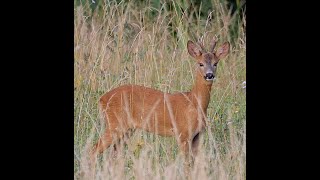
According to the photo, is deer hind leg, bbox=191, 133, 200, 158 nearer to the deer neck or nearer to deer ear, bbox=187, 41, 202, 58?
the deer neck

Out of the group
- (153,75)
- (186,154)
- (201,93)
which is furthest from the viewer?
(153,75)

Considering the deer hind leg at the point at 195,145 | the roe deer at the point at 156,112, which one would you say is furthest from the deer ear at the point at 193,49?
the deer hind leg at the point at 195,145

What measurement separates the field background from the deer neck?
0.06m

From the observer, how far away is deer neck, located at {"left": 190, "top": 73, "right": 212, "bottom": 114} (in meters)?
7.88

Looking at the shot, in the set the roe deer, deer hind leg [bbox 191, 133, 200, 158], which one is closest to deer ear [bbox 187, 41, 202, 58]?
Result: the roe deer

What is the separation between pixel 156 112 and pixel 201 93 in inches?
12.3

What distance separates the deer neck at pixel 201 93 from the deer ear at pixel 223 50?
0.19 meters

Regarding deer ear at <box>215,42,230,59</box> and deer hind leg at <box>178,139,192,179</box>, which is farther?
deer ear at <box>215,42,230,59</box>

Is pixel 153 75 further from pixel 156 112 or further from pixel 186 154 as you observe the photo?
pixel 186 154

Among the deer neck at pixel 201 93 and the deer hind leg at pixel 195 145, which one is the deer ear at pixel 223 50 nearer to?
the deer neck at pixel 201 93

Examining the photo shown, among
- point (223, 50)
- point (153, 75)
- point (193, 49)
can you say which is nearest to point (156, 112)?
point (153, 75)

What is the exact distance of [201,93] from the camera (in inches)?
311

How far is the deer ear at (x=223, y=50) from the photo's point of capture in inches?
306

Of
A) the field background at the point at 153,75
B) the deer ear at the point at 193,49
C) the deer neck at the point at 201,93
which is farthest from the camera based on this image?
the deer neck at the point at 201,93
